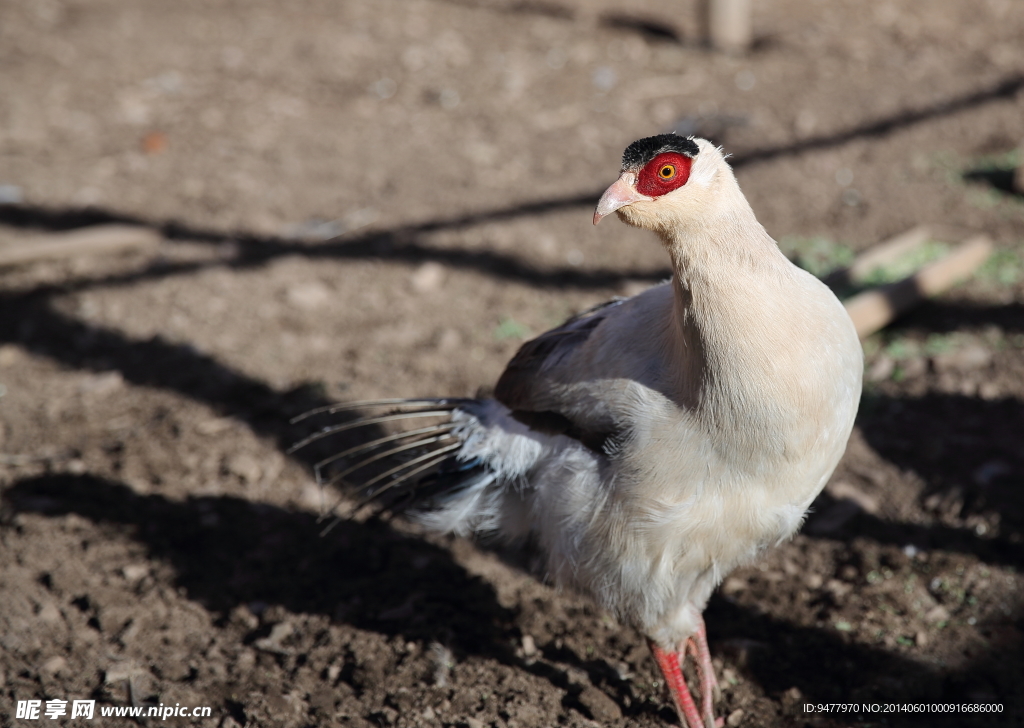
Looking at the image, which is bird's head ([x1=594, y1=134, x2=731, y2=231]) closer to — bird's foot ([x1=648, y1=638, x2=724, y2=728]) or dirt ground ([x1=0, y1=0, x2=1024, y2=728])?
bird's foot ([x1=648, y1=638, x2=724, y2=728])

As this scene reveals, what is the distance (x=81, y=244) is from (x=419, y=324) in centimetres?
237

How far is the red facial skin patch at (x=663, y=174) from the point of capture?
2129 millimetres

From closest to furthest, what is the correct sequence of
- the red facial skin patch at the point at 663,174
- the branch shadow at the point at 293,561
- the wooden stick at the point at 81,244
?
1. the red facial skin patch at the point at 663,174
2. the branch shadow at the point at 293,561
3. the wooden stick at the point at 81,244

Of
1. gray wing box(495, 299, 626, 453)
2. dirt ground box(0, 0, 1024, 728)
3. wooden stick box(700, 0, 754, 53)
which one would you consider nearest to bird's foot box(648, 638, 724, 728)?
dirt ground box(0, 0, 1024, 728)

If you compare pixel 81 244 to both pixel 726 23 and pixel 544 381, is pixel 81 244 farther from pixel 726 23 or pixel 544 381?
pixel 726 23

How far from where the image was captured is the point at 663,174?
214cm

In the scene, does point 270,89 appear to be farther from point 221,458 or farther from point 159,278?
point 221,458

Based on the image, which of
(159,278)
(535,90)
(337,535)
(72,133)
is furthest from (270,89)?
(337,535)

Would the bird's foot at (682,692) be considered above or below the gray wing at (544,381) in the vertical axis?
below

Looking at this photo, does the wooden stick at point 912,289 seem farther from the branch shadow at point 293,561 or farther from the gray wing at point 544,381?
the branch shadow at point 293,561

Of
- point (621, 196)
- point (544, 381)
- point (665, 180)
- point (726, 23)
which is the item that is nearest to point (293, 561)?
point (544, 381)

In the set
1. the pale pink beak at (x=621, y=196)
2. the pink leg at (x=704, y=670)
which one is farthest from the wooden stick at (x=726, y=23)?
the pink leg at (x=704, y=670)

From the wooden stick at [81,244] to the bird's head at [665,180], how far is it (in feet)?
13.8

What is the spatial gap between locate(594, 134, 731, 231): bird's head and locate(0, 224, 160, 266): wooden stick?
4213mm
